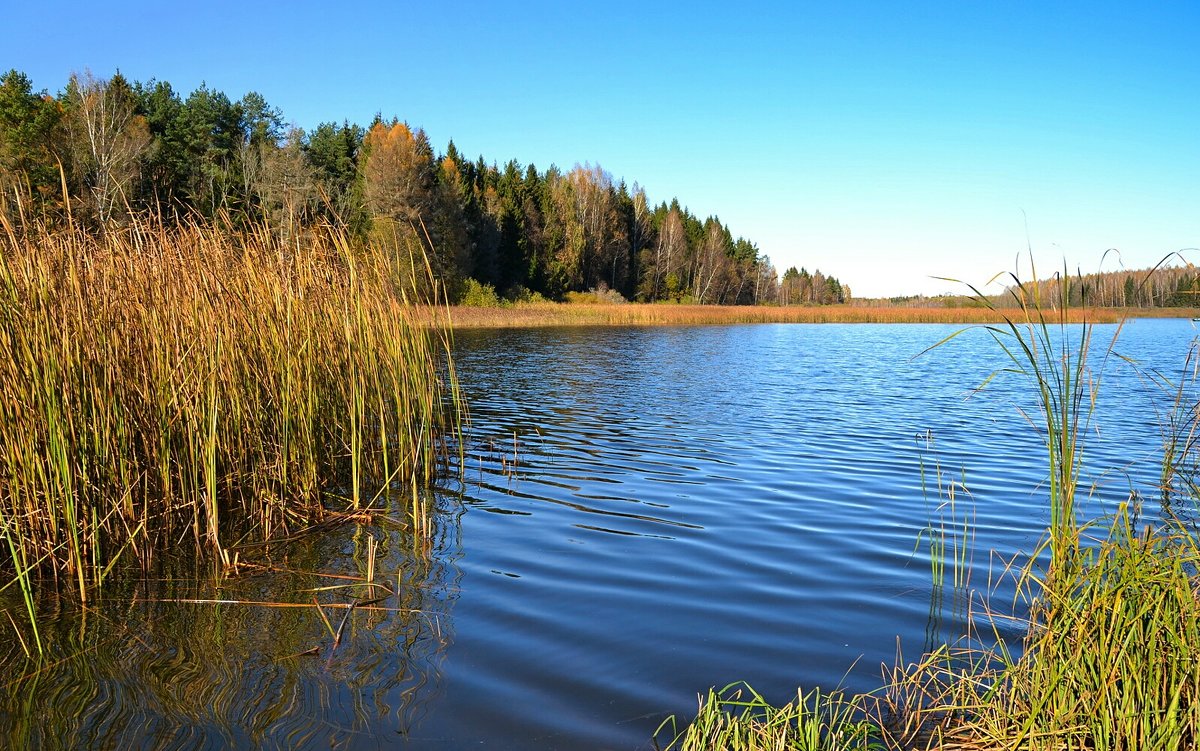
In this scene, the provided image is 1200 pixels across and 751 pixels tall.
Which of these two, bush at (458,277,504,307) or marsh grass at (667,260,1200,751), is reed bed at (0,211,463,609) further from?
bush at (458,277,504,307)

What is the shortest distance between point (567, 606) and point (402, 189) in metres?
38.3

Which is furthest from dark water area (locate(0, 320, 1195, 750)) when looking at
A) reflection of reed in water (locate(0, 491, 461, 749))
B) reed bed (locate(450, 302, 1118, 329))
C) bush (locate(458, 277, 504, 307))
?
bush (locate(458, 277, 504, 307))

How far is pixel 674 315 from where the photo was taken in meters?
43.7

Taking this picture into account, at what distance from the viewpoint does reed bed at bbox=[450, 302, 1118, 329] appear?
39250mm

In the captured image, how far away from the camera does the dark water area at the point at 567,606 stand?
290 centimetres

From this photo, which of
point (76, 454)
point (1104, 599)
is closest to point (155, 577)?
point (76, 454)

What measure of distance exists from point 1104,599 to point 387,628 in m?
2.92

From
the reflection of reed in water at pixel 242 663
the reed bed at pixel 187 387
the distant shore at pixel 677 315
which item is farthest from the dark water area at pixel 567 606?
the distant shore at pixel 677 315

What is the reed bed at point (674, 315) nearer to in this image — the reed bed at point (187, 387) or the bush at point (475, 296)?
the bush at point (475, 296)

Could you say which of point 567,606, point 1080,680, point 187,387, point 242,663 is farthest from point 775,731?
point 187,387

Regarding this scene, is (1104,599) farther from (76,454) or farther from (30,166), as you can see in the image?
(30,166)

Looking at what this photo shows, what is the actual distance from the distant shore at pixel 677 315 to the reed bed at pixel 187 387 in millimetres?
30529

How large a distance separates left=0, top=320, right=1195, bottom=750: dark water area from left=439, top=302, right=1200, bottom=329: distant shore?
3054cm

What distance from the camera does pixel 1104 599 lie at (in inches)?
92.3
